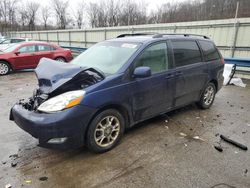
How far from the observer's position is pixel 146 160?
312 centimetres

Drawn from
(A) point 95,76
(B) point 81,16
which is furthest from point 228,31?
(B) point 81,16

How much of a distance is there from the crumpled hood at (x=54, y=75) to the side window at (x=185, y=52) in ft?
6.64

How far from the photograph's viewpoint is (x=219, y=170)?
2.90 meters

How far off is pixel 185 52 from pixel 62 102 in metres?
2.80

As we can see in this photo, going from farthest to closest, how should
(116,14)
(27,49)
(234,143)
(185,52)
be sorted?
(116,14) → (27,49) → (185,52) → (234,143)

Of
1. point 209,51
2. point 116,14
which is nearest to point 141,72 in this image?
point 209,51

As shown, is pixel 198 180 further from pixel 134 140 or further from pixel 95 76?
pixel 95 76

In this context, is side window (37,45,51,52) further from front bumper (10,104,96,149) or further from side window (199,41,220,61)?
front bumper (10,104,96,149)

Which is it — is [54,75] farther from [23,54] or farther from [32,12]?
[32,12]

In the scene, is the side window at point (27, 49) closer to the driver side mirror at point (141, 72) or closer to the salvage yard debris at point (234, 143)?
the driver side mirror at point (141, 72)

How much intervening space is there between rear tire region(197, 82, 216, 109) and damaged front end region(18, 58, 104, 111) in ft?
9.54

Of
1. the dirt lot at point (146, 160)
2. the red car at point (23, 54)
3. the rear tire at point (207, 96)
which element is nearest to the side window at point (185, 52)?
the rear tire at point (207, 96)

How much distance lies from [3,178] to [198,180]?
2465 millimetres

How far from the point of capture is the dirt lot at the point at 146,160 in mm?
2678
